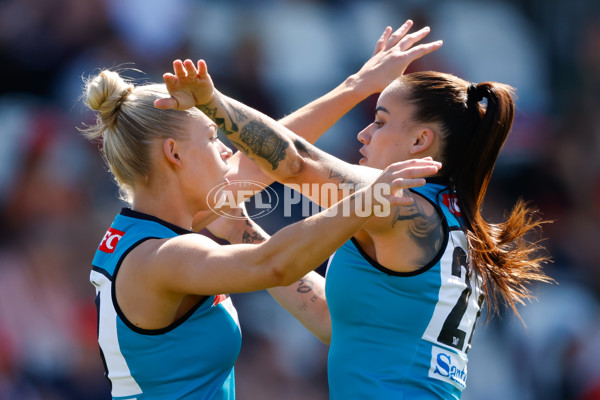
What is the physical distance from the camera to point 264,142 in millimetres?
2652

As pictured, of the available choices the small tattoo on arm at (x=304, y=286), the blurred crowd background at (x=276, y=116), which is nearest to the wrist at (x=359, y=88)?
the small tattoo on arm at (x=304, y=286)

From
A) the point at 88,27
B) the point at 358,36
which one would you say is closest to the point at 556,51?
the point at 358,36

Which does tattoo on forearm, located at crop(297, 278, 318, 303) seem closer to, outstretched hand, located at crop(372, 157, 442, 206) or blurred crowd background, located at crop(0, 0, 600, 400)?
outstretched hand, located at crop(372, 157, 442, 206)

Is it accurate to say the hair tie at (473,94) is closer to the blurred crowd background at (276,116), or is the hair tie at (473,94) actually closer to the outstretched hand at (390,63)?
the outstretched hand at (390,63)

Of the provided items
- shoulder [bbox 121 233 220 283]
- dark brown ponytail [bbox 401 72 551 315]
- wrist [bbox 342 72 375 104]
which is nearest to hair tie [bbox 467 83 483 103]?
dark brown ponytail [bbox 401 72 551 315]

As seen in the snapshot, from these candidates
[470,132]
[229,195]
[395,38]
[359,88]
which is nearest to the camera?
[470,132]

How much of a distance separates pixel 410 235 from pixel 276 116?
13.9ft

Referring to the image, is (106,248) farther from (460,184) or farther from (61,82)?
(61,82)

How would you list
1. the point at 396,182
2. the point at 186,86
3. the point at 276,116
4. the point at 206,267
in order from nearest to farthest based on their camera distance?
the point at 396,182
the point at 206,267
the point at 186,86
the point at 276,116

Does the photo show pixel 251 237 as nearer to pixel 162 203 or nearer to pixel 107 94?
pixel 162 203

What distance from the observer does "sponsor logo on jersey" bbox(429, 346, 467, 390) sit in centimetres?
277

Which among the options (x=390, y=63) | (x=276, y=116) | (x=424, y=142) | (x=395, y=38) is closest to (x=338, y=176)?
(x=424, y=142)

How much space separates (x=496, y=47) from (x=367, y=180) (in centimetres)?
521

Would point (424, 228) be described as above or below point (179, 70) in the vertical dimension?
below
